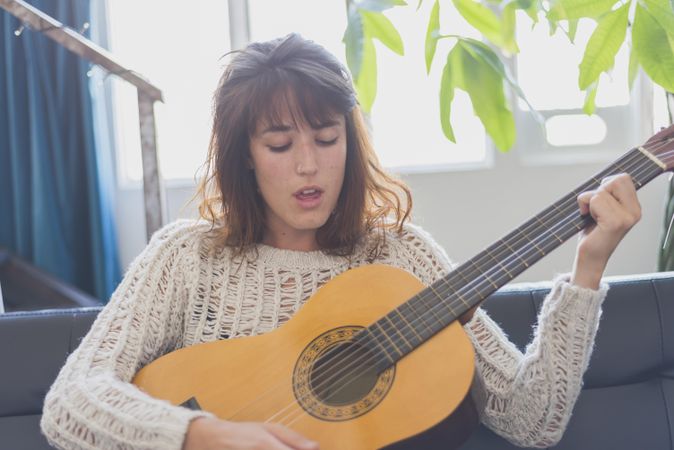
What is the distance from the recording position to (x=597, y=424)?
1.38 meters

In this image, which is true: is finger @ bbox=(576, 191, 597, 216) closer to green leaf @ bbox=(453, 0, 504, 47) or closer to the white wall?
green leaf @ bbox=(453, 0, 504, 47)

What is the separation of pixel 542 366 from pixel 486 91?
61 centimetres

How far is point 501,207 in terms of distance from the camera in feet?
12.0

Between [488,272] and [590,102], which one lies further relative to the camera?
[488,272]

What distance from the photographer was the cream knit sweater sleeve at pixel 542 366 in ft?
3.77

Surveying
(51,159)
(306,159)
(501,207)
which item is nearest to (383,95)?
(501,207)

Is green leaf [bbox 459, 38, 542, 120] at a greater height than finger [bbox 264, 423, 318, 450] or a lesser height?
greater

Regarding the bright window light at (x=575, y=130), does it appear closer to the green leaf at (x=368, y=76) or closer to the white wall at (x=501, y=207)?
the white wall at (x=501, y=207)

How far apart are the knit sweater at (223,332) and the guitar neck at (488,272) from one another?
4.2 inches

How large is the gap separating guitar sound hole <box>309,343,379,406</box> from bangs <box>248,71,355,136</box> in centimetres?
39

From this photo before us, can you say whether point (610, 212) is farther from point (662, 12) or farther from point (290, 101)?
point (290, 101)

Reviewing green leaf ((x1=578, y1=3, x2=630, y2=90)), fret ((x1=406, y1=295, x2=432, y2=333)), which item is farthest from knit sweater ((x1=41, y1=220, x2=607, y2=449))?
green leaf ((x1=578, y1=3, x2=630, y2=90))

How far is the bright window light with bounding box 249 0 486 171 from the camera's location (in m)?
3.75

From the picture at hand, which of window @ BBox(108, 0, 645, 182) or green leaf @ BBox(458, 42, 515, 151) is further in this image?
window @ BBox(108, 0, 645, 182)
